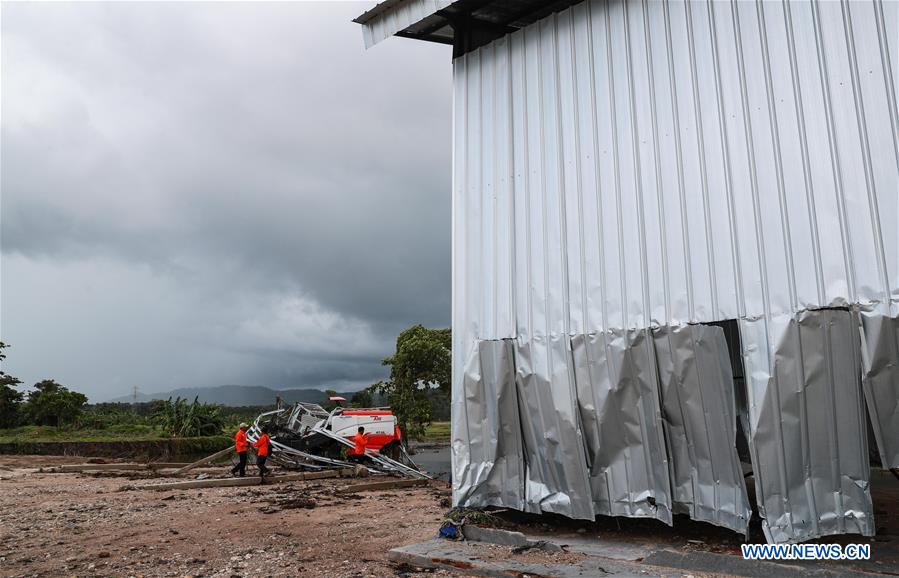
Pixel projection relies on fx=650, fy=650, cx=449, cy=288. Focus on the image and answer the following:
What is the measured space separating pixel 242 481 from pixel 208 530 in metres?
7.40

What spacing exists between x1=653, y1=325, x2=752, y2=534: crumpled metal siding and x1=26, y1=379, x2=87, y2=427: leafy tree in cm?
4354

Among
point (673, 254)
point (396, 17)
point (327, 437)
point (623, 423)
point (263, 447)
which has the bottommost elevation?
point (263, 447)

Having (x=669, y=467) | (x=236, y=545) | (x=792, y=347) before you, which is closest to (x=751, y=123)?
(x=792, y=347)

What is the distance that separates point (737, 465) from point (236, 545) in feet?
21.9

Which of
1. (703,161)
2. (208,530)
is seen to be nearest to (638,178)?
(703,161)

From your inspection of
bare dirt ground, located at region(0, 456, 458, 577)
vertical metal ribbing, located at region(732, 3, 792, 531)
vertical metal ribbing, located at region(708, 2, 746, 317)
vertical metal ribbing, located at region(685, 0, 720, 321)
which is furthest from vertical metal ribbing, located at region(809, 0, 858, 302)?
bare dirt ground, located at region(0, 456, 458, 577)

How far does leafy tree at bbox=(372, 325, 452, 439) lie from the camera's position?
3325 centimetres

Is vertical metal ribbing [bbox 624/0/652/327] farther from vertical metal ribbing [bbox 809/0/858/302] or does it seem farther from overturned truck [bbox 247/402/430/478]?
overturned truck [bbox 247/402/430/478]

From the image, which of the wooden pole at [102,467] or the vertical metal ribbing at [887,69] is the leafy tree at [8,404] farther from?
the vertical metal ribbing at [887,69]

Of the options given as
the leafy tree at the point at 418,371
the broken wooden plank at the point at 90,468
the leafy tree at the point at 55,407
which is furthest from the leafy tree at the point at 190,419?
the broken wooden plank at the point at 90,468

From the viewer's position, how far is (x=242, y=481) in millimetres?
17422

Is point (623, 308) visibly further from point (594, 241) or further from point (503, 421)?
point (503, 421)

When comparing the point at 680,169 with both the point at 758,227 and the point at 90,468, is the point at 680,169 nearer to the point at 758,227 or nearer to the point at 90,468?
the point at 758,227

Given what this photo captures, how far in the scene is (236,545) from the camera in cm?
912
